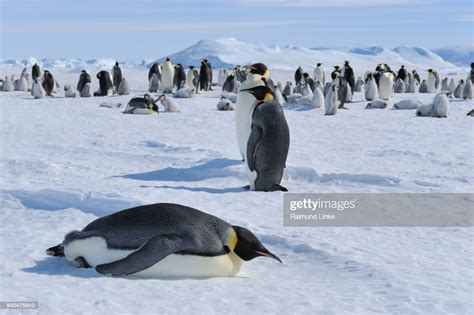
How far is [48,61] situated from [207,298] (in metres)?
84.4

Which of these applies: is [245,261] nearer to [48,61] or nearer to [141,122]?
[141,122]

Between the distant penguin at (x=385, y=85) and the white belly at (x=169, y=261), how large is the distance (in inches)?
663

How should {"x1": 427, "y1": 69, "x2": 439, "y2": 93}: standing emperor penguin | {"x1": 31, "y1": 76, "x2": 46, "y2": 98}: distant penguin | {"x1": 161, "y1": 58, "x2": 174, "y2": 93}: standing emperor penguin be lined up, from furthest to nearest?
1. {"x1": 427, "y1": 69, "x2": 439, "y2": 93}: standing emperor penguin
2. {"x1": 161, "y1": 58, "x2": 174, "y2": 93}: standing emperor penguin
3. {"x1": 31, "y1": 76, "x2": 46, "y2": 98}: distant penguin

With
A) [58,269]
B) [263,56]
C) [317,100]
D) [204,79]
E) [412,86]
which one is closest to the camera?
[58,269]

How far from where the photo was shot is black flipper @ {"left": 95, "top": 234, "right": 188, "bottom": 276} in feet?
11.3

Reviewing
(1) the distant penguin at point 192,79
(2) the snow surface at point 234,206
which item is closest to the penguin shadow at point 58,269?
(2) the snow surface at point 234,206

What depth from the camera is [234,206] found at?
5.70 meters

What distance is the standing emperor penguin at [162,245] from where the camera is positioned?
11.5 feet

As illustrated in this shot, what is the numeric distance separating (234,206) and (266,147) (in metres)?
1.17

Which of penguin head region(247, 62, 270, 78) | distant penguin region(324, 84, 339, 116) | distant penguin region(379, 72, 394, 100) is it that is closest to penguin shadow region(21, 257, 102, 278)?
penguin head region(247, 62, 270, 78)

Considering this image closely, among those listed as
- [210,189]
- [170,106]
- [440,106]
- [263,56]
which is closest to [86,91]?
[170,106]

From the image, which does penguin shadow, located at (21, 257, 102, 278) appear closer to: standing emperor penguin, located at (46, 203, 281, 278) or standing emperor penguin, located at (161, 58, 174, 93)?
standing emperor penguin, located at (46, 203, 281, 278)

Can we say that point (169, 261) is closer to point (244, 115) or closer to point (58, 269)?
point (58, 269)

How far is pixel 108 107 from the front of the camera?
51.7 feet
